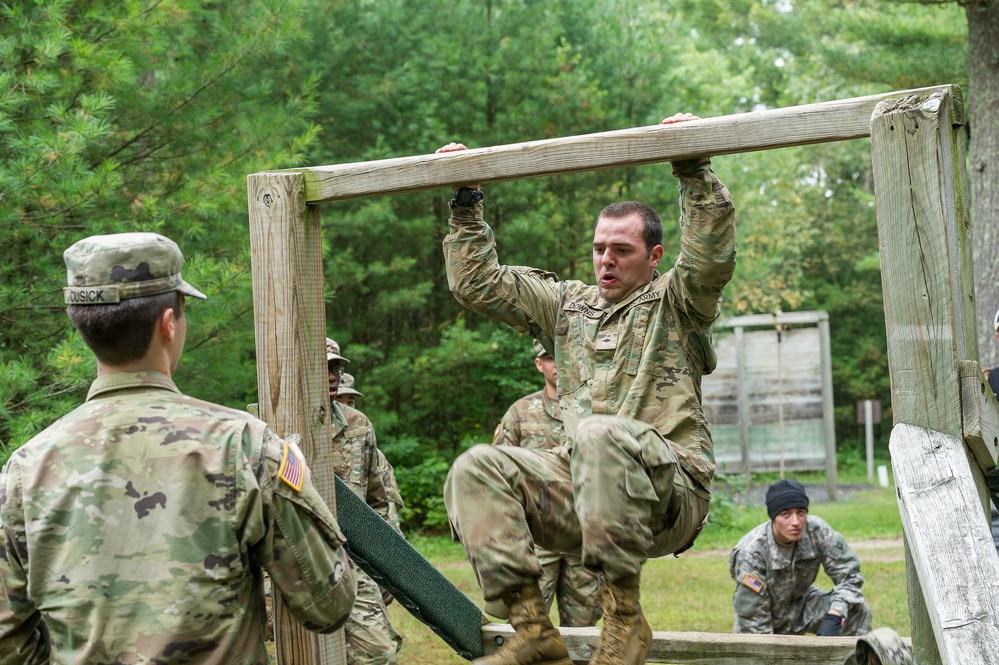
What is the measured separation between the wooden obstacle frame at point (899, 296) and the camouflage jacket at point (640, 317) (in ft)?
1.10

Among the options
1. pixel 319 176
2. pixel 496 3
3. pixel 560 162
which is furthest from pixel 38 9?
pixel 496 3

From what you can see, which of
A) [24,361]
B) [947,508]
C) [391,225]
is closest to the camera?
[947,508]

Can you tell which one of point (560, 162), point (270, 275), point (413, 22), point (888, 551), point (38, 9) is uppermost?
point (413, 22)

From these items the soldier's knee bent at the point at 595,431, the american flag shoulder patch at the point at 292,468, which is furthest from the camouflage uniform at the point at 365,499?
the american flag shoulder patch at the point at 292,468

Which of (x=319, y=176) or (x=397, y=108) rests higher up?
(x=397, y=108)

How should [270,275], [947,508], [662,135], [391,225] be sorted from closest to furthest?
[947,508] < [662,135] < [270,275] < [391,225]

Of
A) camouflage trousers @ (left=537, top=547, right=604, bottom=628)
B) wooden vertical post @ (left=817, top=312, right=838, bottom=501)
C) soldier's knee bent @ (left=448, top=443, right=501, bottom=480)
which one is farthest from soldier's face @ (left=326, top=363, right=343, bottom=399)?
wooden vertical post @ (left=817, top=312, right=838, bottom=501)

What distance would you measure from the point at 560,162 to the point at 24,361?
5136 mm

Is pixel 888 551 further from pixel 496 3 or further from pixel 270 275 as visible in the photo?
pixel 270 275

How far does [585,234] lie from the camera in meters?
14.7

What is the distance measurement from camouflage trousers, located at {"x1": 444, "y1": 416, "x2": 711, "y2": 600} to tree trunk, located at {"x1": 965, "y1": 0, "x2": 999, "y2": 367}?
777cm

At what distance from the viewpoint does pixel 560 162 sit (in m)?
3.53

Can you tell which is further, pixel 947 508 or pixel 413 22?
pixel 413 22

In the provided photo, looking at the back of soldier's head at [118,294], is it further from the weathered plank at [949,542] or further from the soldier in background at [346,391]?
the soldier in background at [346,391]
